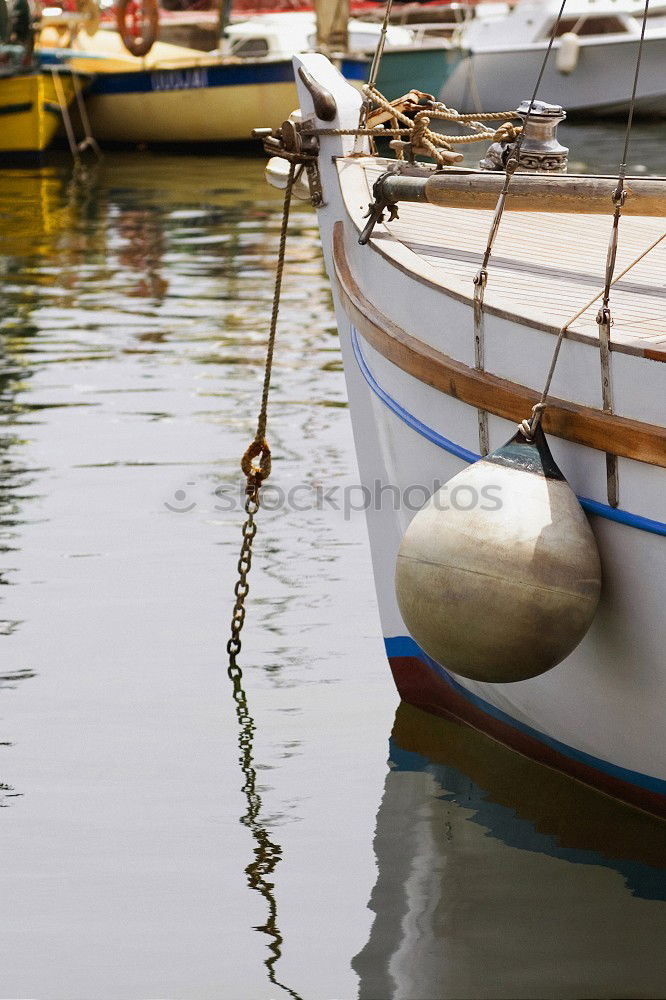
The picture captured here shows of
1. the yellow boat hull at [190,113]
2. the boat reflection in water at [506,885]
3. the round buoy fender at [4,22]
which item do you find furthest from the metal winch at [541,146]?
the round buoy fender at [4,22]

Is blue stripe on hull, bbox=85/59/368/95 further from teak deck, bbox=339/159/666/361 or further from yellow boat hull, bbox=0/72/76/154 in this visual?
teak deck, bbox=339/159/666/361

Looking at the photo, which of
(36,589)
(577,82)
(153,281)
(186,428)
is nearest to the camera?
(36,589)

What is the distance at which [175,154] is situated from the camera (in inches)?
928

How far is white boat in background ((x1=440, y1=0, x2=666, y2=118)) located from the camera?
26.4m

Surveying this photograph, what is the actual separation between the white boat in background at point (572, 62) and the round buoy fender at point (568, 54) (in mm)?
17

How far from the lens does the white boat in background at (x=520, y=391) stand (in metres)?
3.54

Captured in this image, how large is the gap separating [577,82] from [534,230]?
22799 mm

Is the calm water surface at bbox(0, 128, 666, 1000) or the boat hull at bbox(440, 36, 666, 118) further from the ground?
the calm water surface at bbox(0, 128, 666, 1000)

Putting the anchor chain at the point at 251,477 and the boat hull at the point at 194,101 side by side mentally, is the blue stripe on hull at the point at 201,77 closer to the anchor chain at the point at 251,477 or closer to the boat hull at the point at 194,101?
the boat hull at the point at 194,101

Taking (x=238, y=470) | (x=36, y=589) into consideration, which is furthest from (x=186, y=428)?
(x=36, y=589)

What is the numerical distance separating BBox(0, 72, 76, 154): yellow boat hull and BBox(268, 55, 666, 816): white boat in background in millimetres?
16760

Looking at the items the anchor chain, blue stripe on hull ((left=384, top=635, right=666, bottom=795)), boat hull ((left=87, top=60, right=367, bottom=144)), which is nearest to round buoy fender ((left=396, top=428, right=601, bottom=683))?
blue stripe on hull ((left=384, top=635, right=666, bottom=795))

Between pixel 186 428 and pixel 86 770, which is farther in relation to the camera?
pixel 186 428

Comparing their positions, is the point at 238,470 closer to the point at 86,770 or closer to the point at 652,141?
the point at 86,770
